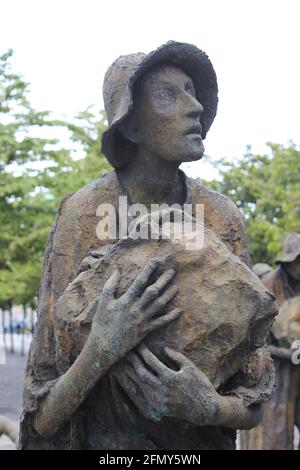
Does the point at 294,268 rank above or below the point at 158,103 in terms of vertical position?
above

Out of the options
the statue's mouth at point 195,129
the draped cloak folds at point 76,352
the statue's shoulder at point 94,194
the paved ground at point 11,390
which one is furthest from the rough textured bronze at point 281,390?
the statue's mouth at point 195,129

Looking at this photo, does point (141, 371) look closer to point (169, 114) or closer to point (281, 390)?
point (169, 114)

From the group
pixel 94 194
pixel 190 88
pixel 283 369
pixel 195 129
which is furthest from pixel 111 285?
pixel 283 369

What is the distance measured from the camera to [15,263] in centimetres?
1952

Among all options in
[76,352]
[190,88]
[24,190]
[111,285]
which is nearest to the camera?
[111,285]

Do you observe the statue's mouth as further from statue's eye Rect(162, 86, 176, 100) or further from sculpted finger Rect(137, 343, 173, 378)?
sculpted finger Rect(137, 343, 173, 378)

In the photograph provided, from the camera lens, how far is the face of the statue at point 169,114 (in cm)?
362

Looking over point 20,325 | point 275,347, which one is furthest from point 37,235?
point 20,325

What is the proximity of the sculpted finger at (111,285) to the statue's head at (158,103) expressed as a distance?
0.66m

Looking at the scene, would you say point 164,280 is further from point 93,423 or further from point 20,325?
point 20,325

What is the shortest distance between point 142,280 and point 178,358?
1.02ft

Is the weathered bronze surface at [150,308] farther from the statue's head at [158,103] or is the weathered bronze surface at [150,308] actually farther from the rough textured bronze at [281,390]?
the rough textured bronze at [281,390]

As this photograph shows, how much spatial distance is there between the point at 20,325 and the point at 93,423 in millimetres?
39066

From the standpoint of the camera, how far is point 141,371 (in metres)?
3.13
